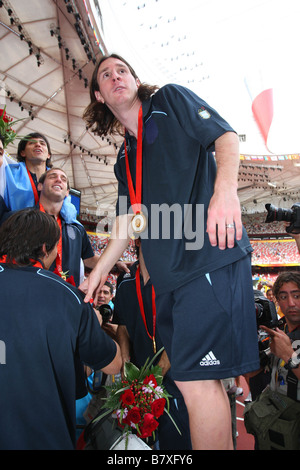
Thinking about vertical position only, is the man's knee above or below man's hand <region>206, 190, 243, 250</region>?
below

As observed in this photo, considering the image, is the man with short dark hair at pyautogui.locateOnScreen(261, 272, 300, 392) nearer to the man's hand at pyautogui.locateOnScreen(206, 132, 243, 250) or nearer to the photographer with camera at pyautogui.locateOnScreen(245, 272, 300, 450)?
the photographer with camera at pyautogui.locateOnScreen(245, 272, 300, 450)

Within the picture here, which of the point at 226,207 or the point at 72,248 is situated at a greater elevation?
the point at 226,207

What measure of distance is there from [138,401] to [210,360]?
56cm

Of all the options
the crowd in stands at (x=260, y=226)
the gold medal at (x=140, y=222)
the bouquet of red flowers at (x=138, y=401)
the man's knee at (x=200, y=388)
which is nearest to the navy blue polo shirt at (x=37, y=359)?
the bouquet of red flowers at (x=138, y=401)

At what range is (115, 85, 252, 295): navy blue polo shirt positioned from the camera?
39.8 inches

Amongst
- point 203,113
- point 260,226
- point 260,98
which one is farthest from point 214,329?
point 260,226

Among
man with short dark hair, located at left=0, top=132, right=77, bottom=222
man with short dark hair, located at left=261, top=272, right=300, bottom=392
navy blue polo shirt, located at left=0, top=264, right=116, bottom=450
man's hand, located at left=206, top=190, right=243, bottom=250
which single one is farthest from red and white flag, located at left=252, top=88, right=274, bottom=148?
navy blue polo shirt, located at left=0, top=264, right=116, bottom=450

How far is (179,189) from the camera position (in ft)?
3.55

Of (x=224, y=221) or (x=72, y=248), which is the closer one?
(x=224, y=221)

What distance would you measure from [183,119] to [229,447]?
111 cm

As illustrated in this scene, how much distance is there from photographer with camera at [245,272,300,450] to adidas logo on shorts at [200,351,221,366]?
3.75 ft

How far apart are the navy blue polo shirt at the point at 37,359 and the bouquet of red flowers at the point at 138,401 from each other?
0.68 ft

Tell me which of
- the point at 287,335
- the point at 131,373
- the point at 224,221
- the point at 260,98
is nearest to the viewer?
the point at 224,221

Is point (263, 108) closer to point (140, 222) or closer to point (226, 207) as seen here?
point (140, 222)
